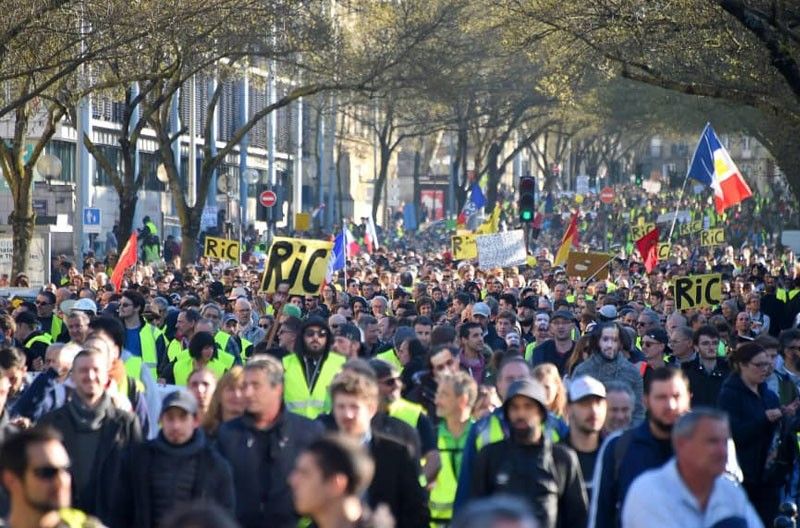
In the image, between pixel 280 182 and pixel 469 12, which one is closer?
pixel 469 12

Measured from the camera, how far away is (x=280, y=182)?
74.9 meters

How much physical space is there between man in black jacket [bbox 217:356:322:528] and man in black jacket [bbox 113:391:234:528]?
0.26m

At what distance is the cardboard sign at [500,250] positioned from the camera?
93.2ft

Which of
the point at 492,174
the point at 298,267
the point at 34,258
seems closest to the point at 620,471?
the point at 298,267

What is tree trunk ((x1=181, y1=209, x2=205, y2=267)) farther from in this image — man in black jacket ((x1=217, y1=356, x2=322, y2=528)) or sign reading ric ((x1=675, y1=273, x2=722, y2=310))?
man in black jacket ((x1=217, y1=356, x2=322, y2=528))

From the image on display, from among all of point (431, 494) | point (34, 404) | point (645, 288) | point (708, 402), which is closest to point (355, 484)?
point (431, 494)

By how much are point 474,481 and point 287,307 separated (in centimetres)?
1060

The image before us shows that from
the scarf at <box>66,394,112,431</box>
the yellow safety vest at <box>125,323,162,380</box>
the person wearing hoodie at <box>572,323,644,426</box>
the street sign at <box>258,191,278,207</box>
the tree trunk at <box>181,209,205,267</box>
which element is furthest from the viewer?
the street sign at <box>258,191,278,207</box>

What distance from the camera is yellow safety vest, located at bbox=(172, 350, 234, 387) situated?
12.8 meters

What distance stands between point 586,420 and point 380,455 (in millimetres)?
1069

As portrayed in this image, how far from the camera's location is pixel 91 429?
883 cm

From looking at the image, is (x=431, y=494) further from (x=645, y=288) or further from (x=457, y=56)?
(x=457, y=56)

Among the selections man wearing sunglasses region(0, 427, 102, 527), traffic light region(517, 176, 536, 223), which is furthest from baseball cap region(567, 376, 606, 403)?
traffic light region(517, 176, 536, 223)

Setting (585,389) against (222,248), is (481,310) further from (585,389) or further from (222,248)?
(222,248)
